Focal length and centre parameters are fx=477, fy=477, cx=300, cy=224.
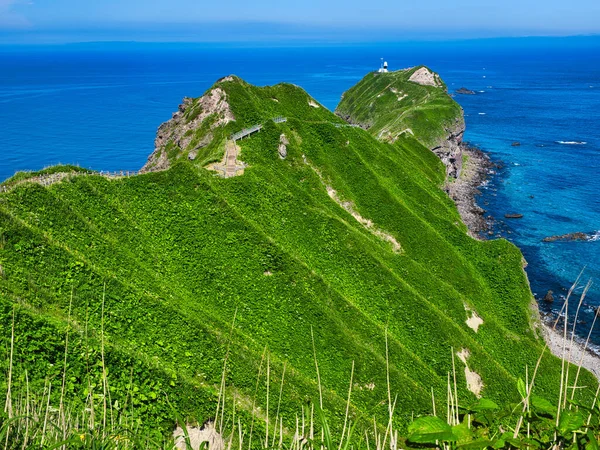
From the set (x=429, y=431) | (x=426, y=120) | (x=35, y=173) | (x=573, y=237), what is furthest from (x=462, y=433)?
(x=426, y=120)

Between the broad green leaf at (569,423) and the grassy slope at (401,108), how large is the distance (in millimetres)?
104020

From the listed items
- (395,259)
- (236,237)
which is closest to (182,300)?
(236,237)

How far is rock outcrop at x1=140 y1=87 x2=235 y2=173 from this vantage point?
71.8 meters

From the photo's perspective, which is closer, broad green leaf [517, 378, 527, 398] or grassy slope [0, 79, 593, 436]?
broad green leaf [517, 378, 527, 398]

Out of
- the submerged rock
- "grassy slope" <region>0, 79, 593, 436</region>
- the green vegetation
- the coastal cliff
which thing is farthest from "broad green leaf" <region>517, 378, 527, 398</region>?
the submerged rock

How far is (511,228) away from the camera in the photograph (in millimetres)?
92625

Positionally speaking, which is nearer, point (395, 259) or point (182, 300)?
point (182, 300)

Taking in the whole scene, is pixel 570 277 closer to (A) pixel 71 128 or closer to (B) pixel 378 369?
Result: (B) pixel 378 369

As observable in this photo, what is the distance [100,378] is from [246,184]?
28.6 meters

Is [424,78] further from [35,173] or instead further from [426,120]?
[35,173]

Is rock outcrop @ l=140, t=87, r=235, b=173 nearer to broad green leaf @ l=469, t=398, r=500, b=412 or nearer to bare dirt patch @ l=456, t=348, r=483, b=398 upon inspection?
bare dirt patch @ l=456, t=348, r=483, b=398

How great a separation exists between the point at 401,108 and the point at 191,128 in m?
81.9

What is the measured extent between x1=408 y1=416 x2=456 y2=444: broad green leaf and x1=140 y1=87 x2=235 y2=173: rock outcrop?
67.8 m

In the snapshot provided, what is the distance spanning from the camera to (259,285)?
1545 inches
